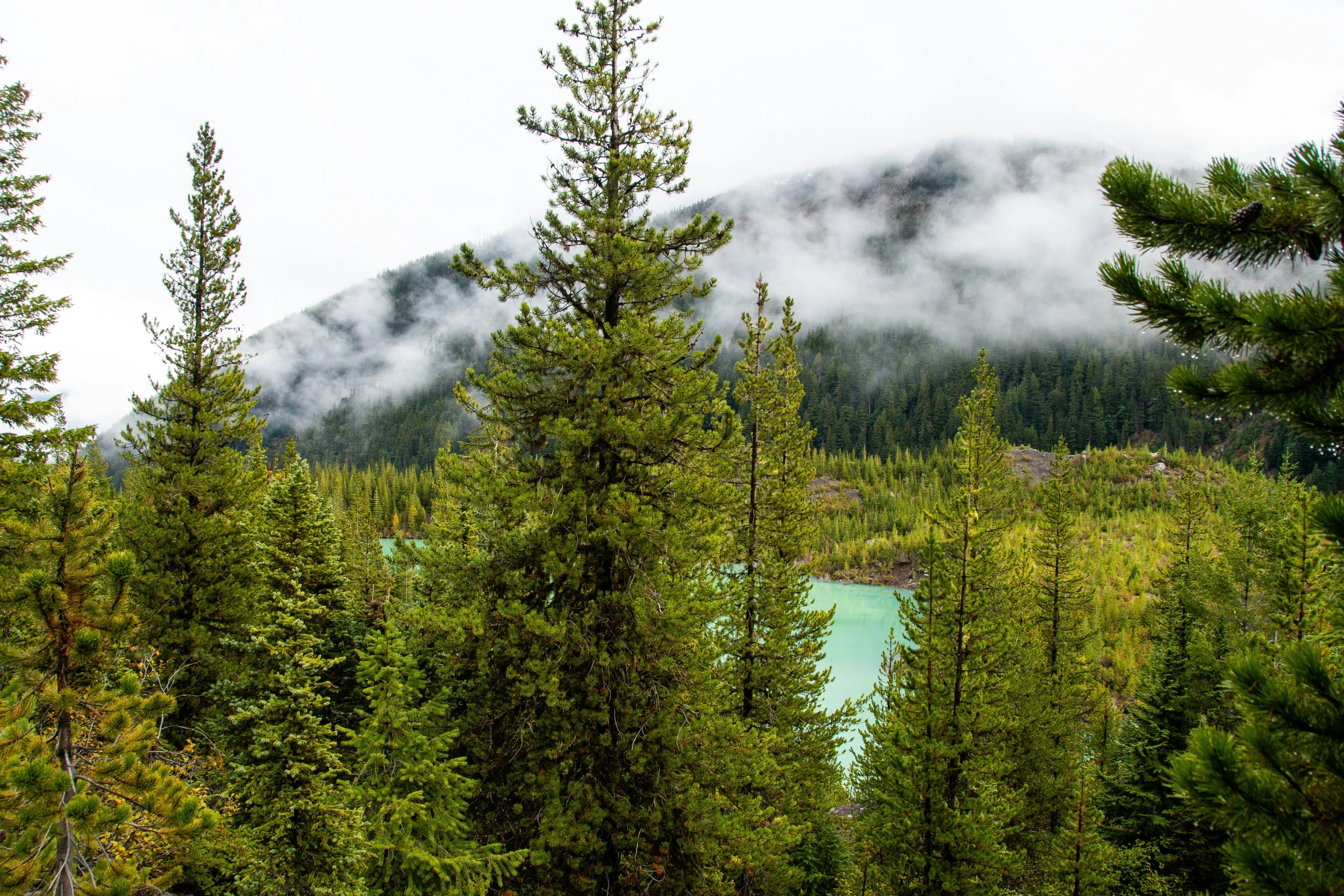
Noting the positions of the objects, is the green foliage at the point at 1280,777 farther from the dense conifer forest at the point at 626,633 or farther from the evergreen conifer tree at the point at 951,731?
the evergreen conifer tree at the point at 951,731

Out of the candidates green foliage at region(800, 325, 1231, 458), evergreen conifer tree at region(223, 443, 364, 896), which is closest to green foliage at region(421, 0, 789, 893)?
evergreen conifer tree at region(223, 443, 364, 896)

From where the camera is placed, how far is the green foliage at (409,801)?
7.49m

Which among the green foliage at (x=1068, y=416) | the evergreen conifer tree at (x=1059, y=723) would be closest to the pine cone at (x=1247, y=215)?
the evergreen conifer tree at (x=1059, y=723)

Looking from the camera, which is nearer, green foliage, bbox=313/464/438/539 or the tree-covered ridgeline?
the tree-covered ridgeline

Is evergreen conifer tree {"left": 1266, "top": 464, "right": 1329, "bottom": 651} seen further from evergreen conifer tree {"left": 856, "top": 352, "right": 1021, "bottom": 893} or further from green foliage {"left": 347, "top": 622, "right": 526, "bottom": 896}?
green foliage {"left": 347, "top": 622, "right": 526, "bottom": 896}

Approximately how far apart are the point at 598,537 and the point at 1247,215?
7.04 meters

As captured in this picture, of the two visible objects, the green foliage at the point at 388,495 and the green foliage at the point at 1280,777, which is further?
the green foliage at the point at 388,495

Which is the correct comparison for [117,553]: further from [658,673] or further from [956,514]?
[956,514]

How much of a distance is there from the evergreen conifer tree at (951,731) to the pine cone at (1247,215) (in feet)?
33.0

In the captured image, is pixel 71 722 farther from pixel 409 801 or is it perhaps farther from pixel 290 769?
pixel 290 769

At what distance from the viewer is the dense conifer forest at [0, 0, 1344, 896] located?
9.48 ft

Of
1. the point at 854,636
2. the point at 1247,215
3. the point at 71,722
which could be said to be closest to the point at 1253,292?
the point at 1247,215

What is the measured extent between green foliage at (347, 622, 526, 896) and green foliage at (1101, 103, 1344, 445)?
7987mm

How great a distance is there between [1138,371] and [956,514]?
708ft
